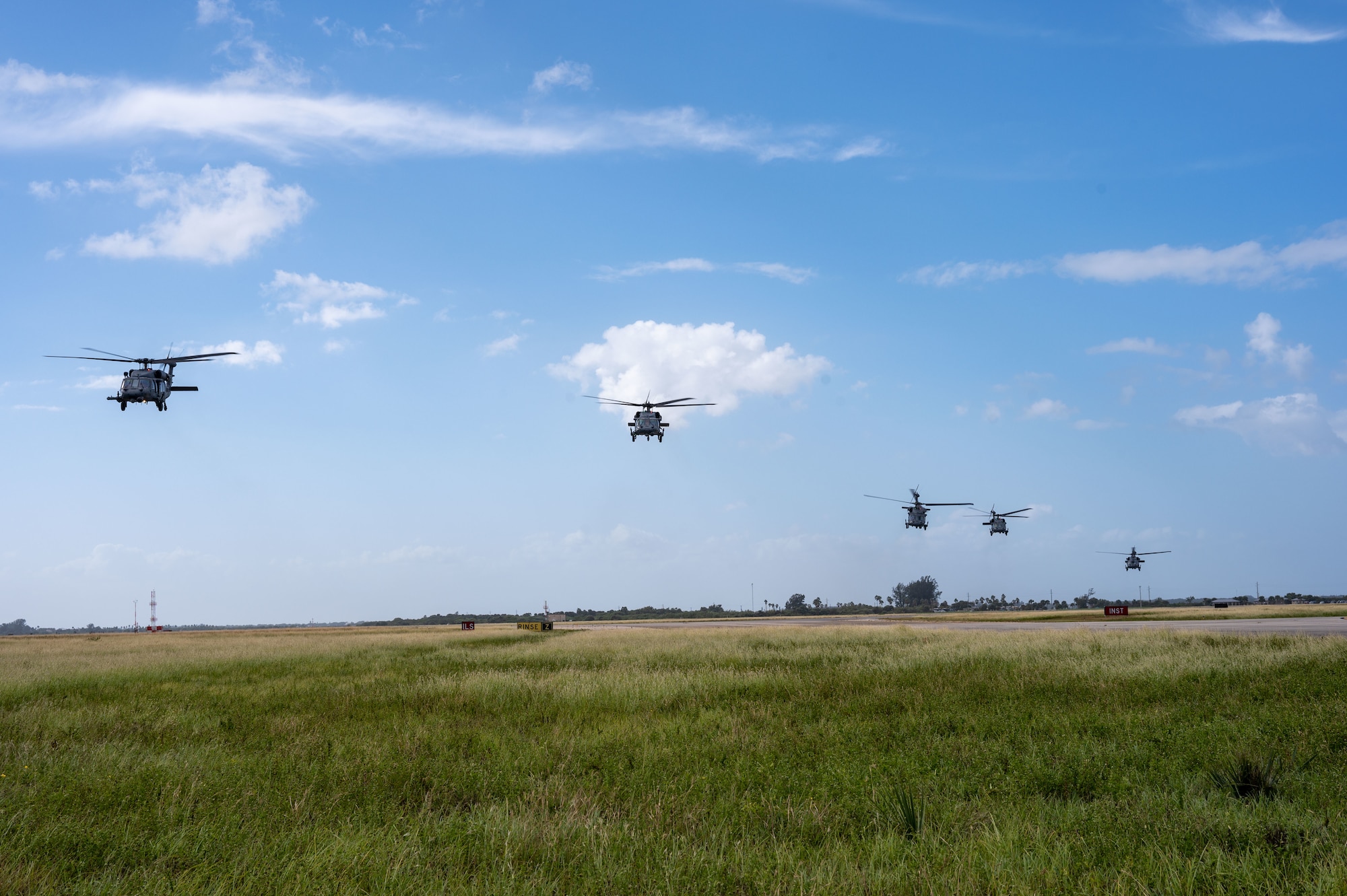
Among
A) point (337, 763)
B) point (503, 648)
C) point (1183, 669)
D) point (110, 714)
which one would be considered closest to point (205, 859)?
point (337, 763)

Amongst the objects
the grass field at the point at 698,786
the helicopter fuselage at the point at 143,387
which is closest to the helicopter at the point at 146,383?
the helicopter fuselage at the point at 143,387

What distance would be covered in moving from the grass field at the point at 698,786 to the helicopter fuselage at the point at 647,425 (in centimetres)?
3415

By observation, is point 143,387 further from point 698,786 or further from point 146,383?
point 698,786

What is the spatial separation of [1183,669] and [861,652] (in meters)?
9.14

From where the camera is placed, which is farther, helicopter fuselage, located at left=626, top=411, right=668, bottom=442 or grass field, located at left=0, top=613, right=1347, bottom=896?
helicopter fuselage, located at left=626, top=411, right=668, bottom=442

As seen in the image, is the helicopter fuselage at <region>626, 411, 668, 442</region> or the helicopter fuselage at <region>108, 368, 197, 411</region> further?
the helicopter fuselage at <region>626, 411, 668, 442</region>

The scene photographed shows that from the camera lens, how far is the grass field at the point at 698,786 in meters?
6.41

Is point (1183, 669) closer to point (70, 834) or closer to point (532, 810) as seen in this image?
point (532, 810)

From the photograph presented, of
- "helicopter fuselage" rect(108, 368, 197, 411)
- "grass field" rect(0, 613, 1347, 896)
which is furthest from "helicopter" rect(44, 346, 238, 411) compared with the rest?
"grass field" rect(0, 613, 1347, 896)

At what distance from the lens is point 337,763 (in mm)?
10375

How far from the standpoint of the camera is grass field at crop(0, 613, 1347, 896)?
6.41 meters

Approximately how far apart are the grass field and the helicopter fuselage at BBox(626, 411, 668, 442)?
34.2 meters

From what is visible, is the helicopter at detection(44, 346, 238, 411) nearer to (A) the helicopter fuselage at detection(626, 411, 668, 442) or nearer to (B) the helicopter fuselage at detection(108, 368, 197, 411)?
(B) the helicopter fuselage at detection(108, 368, 197, 411)

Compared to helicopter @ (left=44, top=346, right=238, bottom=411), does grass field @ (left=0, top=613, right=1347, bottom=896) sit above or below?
below
